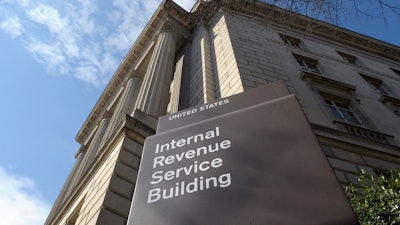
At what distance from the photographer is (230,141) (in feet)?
9.50

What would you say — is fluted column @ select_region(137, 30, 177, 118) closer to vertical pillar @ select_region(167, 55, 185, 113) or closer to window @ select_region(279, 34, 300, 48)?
vertical pillar @ select_region(167, 55, 185, 113)

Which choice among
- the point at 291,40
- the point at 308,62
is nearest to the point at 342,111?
the point at 308,62

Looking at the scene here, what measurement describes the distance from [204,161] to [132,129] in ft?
19.8

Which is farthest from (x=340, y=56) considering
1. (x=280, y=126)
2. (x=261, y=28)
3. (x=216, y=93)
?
(x=280, y=126)

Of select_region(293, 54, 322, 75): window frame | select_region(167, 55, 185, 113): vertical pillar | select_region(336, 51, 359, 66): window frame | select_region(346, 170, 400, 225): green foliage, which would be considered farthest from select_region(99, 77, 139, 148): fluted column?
select_region(336, 51, 359, 66): window frame

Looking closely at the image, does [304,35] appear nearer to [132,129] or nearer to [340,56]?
[340,56]

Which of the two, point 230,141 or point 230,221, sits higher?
point 230,141

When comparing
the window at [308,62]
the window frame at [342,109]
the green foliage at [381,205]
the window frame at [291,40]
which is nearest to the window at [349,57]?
the window frame at [291,40]

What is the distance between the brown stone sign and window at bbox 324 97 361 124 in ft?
35.5

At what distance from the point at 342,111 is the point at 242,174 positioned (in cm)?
1251

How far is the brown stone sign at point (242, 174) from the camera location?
82.1 inches

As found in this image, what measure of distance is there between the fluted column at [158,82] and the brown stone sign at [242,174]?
8.14 m

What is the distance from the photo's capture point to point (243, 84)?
10.2 meters

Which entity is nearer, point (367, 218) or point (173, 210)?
point (173, 210)
